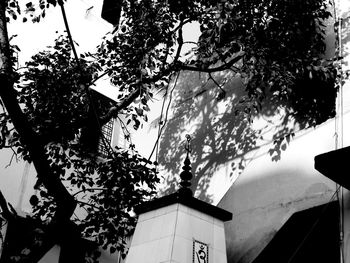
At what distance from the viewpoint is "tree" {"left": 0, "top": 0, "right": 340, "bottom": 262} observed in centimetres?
781

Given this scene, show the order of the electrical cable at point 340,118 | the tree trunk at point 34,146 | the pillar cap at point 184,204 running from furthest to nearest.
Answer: the tree trunk at point 34,146
the pillar cap at point 184,204
the electrical cable at point 340,118

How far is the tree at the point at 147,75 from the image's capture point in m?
7.81

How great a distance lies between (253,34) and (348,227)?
4110 mm

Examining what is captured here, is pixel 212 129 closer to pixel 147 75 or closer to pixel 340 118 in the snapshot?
pixel 147 75

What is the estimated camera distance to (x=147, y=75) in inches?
352

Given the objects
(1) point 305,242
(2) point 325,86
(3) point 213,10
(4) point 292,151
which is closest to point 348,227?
(1) point 305,242

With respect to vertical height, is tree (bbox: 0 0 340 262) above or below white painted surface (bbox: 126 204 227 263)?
above

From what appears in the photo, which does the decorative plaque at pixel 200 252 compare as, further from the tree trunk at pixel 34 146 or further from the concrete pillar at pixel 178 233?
the tree trunk at pixel 34 146

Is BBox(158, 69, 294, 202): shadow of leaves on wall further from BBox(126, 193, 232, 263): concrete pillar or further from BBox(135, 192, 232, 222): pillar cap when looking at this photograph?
BBox(126, 193, 232, 263): concrete pillar

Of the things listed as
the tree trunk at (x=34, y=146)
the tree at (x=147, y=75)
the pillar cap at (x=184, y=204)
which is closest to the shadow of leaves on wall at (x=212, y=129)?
the tree at (x=147, y=75)

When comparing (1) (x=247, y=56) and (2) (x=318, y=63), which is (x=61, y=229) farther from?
(2) (x=318, y=63)

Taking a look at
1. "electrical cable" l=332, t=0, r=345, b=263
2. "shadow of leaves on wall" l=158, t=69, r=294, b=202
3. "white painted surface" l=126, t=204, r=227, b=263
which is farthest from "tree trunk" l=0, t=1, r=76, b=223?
"electrical cable" l=332, t=0, r=345, b=263

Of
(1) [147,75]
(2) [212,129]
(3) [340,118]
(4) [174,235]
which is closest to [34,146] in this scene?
(1) [147,75]

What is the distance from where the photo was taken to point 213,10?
8328mm
